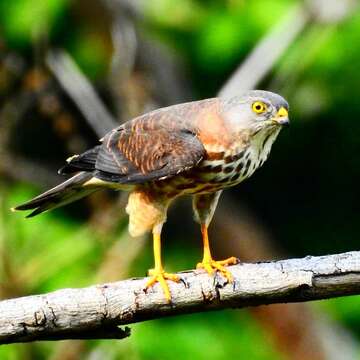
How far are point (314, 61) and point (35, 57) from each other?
8.66ft

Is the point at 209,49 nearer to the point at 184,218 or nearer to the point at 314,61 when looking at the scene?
the point at 314,61

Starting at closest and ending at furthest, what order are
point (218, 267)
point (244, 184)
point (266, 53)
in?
point (218, 267) → point (266, 53) → point (244, 184)

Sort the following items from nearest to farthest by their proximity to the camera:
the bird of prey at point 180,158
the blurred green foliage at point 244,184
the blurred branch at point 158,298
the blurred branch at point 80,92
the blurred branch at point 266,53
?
the blurred branch at point 158,298
the bird of prey at point 180,158
the blurred green foliage at point 244,184
the blurred branch at point 80,92
the blurred branch at point 266,53

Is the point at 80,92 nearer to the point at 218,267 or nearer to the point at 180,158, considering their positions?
the point at 180,158

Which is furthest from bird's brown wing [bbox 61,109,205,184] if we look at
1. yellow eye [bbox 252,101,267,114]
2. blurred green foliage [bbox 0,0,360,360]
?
blurred green foliage [bbox 0,0,360,360]

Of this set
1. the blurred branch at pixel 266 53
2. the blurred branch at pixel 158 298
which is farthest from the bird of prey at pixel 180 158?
the blurred branch at pixel 266 53

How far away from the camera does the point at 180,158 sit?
16.4ft

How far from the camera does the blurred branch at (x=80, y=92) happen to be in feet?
27.0

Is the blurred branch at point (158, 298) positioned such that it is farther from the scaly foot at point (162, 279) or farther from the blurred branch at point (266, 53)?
the blurred branch at point (266, 53)

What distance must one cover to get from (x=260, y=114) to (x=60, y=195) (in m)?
1.20

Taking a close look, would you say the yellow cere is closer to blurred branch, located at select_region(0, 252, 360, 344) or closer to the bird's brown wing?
the bird's brown wing

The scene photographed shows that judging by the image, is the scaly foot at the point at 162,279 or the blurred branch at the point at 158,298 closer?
the blurred branch at the point at 158,298

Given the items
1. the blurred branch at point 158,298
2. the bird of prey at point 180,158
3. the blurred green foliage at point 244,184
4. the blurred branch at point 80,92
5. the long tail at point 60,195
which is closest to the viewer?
the blurred branch at point 158,298

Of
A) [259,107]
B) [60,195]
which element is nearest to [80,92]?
[60,195]
